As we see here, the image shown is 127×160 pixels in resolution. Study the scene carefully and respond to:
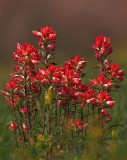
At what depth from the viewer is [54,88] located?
19.9ft

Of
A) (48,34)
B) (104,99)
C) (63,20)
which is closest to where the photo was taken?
(104,99)

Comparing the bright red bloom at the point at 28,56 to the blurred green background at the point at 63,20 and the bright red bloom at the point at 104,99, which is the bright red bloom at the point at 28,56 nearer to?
the bright red bloom at the point at 104,99

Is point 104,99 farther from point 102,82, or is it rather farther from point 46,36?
point 46,36

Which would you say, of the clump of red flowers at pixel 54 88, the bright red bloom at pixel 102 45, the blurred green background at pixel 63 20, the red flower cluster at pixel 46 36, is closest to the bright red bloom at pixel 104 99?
the clump of red flowers at pixel 54 88

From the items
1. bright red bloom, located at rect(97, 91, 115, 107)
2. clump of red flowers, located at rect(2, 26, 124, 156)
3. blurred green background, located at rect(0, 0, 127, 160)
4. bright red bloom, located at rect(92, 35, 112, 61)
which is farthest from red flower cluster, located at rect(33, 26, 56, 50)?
blurred green background, located at rect(0, 0, 127, 160)

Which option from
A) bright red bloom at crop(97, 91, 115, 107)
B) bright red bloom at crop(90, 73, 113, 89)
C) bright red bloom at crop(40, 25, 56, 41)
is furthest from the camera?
bright red bloom at crop(40, 25, 56, 41)

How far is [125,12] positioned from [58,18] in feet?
8.21

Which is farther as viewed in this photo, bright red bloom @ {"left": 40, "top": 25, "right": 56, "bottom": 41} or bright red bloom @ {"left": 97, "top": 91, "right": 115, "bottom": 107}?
bright red bloom @ {"left": 40, "top": 25, "right": 56, "bottom": 41}

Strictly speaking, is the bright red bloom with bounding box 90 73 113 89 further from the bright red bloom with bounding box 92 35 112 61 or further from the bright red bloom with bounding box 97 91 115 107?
the bright red bloom with bounding box 92 35 112 61

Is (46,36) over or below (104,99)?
over

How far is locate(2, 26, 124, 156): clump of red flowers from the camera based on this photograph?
19.4 feet

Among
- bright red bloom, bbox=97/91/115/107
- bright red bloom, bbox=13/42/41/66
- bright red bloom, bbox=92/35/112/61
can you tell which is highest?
bright red bloom, bbox=92/35/112/61

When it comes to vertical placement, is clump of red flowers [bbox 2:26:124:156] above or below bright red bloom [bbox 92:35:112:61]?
below

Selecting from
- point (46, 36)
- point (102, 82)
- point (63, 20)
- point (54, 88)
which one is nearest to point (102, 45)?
point (102, 82)
